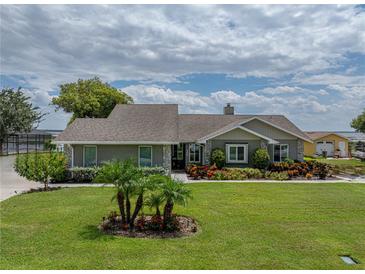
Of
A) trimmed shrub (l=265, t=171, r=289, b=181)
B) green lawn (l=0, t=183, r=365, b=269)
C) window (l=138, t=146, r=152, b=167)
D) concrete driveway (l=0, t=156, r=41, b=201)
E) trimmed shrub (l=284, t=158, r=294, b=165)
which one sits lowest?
green lawn (l=0, t=183, r=365, b=269)

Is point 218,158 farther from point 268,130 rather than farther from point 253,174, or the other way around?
Answer: point 268,130

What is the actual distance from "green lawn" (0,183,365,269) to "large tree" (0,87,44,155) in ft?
81.5

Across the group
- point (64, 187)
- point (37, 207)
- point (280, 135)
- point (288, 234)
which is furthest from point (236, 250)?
point (280, 135)

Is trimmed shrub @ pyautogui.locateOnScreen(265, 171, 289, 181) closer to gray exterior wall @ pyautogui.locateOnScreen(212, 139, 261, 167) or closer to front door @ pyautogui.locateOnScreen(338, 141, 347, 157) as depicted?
gray exterior wall @ pyautogui.locateOnScreen(212, 139, 261, 167)

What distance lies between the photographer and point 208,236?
30.1 ft

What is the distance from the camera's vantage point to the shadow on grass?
887 centimetres

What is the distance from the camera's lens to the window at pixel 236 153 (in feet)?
82.0

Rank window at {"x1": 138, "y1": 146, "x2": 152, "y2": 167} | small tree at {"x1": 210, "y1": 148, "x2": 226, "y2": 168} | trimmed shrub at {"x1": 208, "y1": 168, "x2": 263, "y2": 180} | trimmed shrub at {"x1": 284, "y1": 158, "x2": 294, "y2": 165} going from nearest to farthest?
trimmed shrub at {"x1": 208, "y1": 168, "x2": 263, "y2": 180} → window at {"x1": 138, "y1": 146, "x2": 152, "y2": 167} → small tree at {"x1": 210, "y1": 148, "x2": 226, "y2": 168} → trimmed shrub at {"x1": 284, "y1": 158, "x2": 294, "y2": 165}

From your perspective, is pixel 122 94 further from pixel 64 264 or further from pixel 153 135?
pixel 64 264

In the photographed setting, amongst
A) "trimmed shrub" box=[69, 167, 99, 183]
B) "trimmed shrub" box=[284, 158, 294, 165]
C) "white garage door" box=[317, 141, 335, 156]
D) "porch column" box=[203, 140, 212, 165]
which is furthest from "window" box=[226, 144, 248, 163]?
"white garage door" box=[317, 141, 335, 156]

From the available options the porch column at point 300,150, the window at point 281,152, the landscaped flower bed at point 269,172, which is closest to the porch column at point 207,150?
→ the landscaped flower bed at point 269,172

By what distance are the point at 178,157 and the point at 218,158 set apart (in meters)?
3.88

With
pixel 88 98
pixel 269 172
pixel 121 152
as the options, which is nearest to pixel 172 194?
→ pixel 121 152

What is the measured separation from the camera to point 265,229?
32.6 feet
